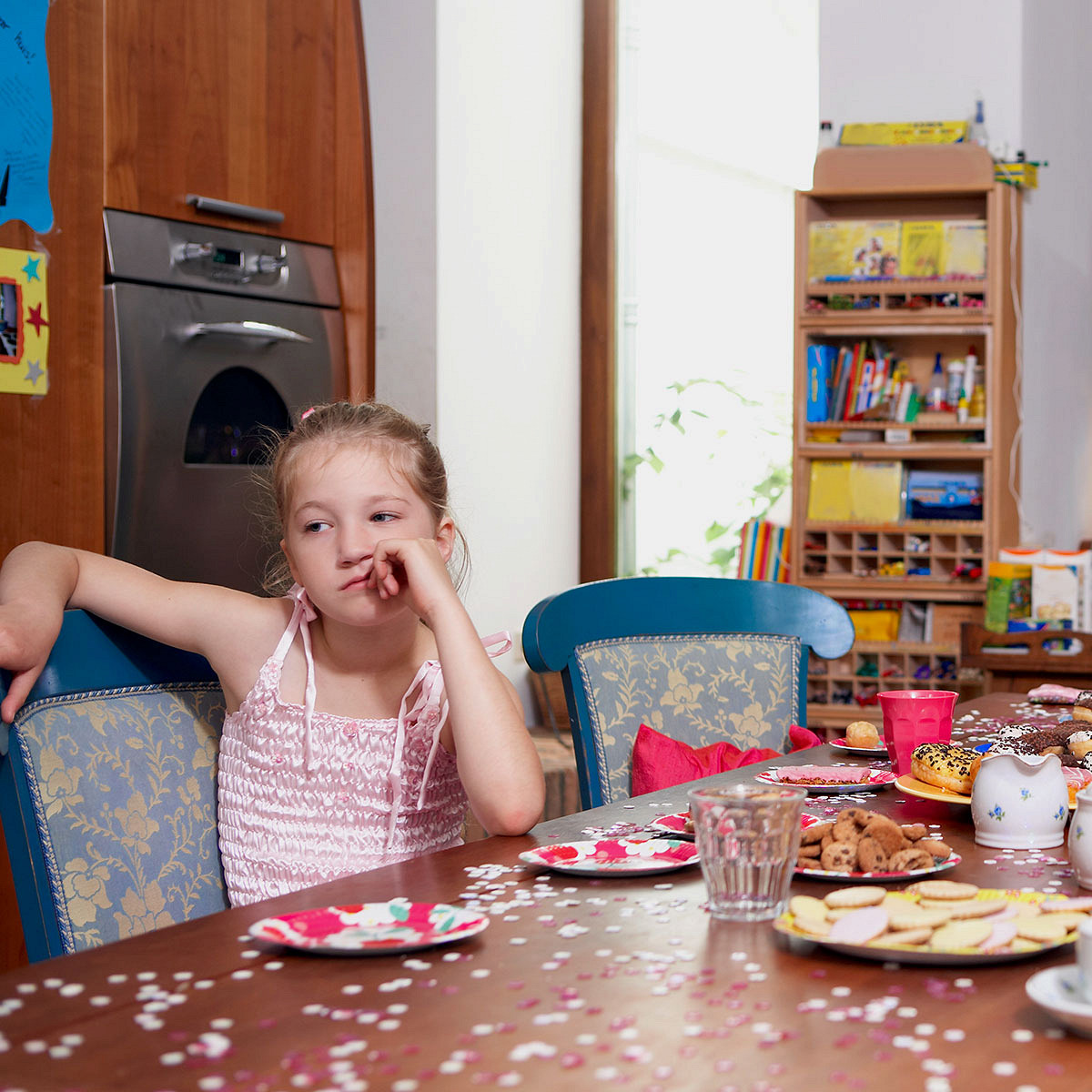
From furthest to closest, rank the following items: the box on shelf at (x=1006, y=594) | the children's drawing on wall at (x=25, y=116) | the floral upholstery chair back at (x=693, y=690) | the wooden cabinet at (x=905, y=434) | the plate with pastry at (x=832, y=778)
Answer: the wooden cabinet at (x=905, y=434)
the box on shelf at (x=1006, y=594)
the children's drawing on wall at (x=25, y=116)
the floral upholstery chair back at (x=693, y=690)
the plate with pastry at (x=832, y=778)

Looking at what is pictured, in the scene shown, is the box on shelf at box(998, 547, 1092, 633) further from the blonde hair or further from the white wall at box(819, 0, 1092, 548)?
the blonde hair

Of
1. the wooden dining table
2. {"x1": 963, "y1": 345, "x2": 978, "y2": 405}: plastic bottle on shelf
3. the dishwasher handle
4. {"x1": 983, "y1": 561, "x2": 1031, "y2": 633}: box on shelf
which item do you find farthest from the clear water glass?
{"x1": 963, "y1": 345, "x2": 978, "y2": 405}: plastic bottle on shelf

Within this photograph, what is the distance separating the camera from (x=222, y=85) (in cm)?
245

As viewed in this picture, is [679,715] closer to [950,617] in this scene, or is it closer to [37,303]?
[37,303]

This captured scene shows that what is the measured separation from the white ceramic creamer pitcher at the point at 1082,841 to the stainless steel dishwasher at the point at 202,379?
1.71 m

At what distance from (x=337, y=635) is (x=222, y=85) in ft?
4.76

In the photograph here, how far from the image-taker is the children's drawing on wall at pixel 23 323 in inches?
81.6

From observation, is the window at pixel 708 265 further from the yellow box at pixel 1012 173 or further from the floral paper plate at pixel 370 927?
the floral paper plate at pixel 370 927

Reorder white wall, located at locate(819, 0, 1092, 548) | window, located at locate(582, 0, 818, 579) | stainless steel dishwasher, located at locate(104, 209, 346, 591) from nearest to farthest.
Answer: stainless steel dishwasher, located at locate(104, 209, 346, 591) < white wall, located at locate(819, 0, 1092, 548) < window, located at locate(582, 0, 818, 579)

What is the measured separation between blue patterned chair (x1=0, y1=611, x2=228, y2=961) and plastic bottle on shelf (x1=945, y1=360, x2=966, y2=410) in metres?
2.83

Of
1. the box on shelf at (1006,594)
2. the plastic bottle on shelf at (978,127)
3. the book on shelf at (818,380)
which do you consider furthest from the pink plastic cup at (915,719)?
the plastic bottle on shelf at (978,127)

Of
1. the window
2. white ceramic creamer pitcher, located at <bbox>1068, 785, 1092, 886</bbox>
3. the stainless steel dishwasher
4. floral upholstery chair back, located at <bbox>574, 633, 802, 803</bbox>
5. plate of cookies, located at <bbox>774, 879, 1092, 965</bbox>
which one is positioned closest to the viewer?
plate of cookies, located at <bbox>774, 879, 1092, 965</bbox>

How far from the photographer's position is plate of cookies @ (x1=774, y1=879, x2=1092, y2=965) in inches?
28.6

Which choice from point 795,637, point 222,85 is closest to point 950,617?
point 795,637
